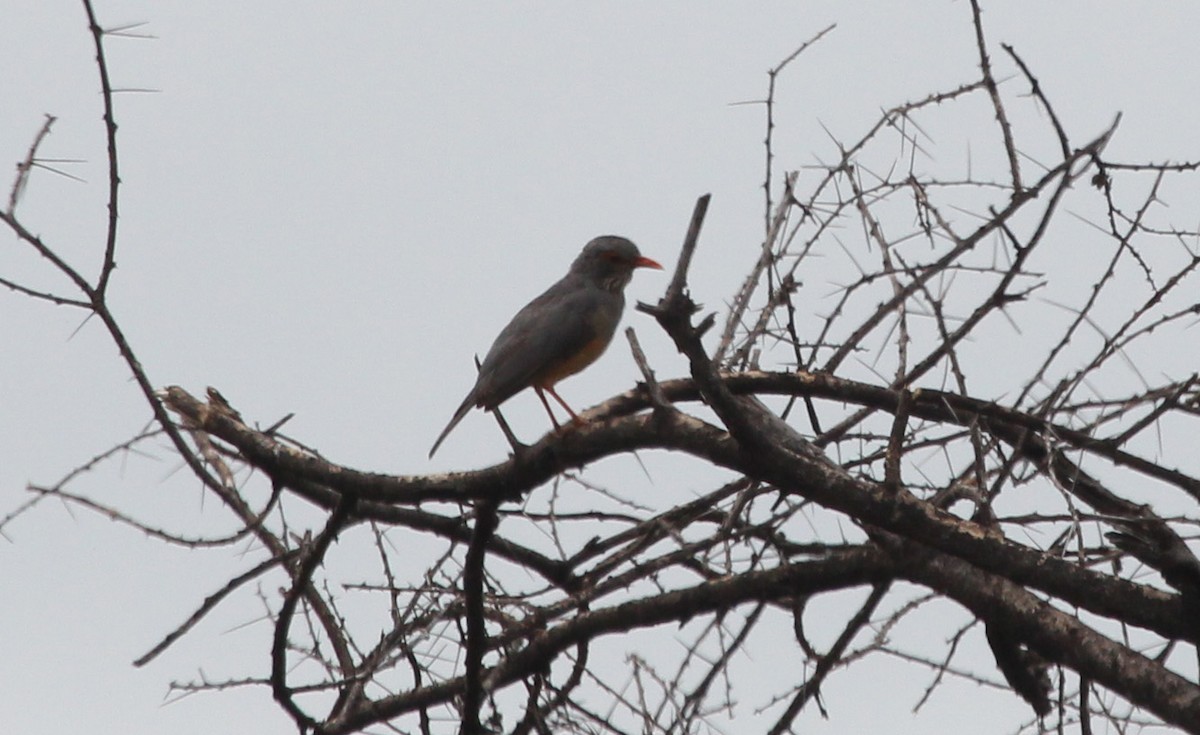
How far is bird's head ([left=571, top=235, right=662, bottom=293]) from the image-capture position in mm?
7332

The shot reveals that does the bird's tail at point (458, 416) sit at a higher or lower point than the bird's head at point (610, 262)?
lower

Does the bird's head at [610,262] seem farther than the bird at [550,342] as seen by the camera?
Yes

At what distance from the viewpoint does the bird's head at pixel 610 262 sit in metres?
7.33

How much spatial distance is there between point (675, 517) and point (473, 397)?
6.58 feet

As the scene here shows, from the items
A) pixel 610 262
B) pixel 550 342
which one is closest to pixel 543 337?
pixel 550 342

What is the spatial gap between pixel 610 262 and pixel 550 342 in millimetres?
1165

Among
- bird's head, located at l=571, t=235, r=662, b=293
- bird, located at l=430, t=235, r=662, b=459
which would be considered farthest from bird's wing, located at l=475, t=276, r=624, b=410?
bird's head, located at l=571, t=235, r=662, b=293

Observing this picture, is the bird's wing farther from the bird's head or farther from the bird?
the bird's head

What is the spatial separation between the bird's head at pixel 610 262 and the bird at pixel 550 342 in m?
0.02

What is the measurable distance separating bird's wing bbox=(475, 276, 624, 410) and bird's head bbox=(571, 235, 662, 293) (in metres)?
0.34

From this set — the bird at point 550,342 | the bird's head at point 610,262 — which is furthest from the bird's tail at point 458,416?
the bird's head at point 610,262

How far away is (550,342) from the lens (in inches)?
250

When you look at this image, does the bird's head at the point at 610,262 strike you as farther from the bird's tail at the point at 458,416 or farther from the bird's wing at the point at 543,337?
the bird's tail at the point at 458,416

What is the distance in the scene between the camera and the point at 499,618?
4770mm
